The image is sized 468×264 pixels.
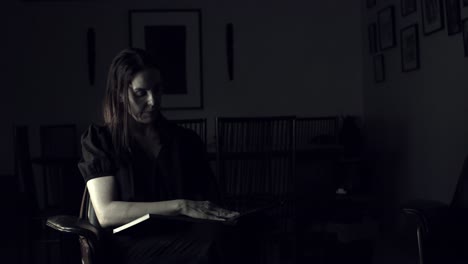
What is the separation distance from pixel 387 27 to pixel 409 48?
1.43ft

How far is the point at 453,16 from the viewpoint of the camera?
3365mm

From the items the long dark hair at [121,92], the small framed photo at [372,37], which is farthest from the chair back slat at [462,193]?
the small framed photo at [372,37]

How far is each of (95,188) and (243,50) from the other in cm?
347

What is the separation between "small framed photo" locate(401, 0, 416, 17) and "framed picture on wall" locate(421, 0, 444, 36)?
0.50 feet

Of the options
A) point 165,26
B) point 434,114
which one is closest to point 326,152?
point 434,114

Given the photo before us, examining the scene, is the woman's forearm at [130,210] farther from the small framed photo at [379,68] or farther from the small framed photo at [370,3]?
the small framed photo at [370,3]

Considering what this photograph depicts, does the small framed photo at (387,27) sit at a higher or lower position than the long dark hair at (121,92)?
higher

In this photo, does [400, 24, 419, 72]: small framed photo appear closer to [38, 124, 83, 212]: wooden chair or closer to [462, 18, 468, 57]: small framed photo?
[462, 18, 468, 57]: small framed photo

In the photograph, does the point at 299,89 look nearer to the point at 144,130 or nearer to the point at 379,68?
the point at 379,68

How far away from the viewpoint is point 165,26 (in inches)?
195

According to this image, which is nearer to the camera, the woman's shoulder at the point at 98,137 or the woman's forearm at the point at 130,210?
the woman's forearm at the point at 130,210

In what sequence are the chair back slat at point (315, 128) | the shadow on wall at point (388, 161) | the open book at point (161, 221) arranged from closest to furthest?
the open book at point (161, 221) < the shadow on wall at point (388, 161) < the chair back slat at point (315, 128)

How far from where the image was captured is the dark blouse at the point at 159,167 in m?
1.80

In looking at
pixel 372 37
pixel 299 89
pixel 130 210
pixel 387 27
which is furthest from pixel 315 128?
pixel 130 210
